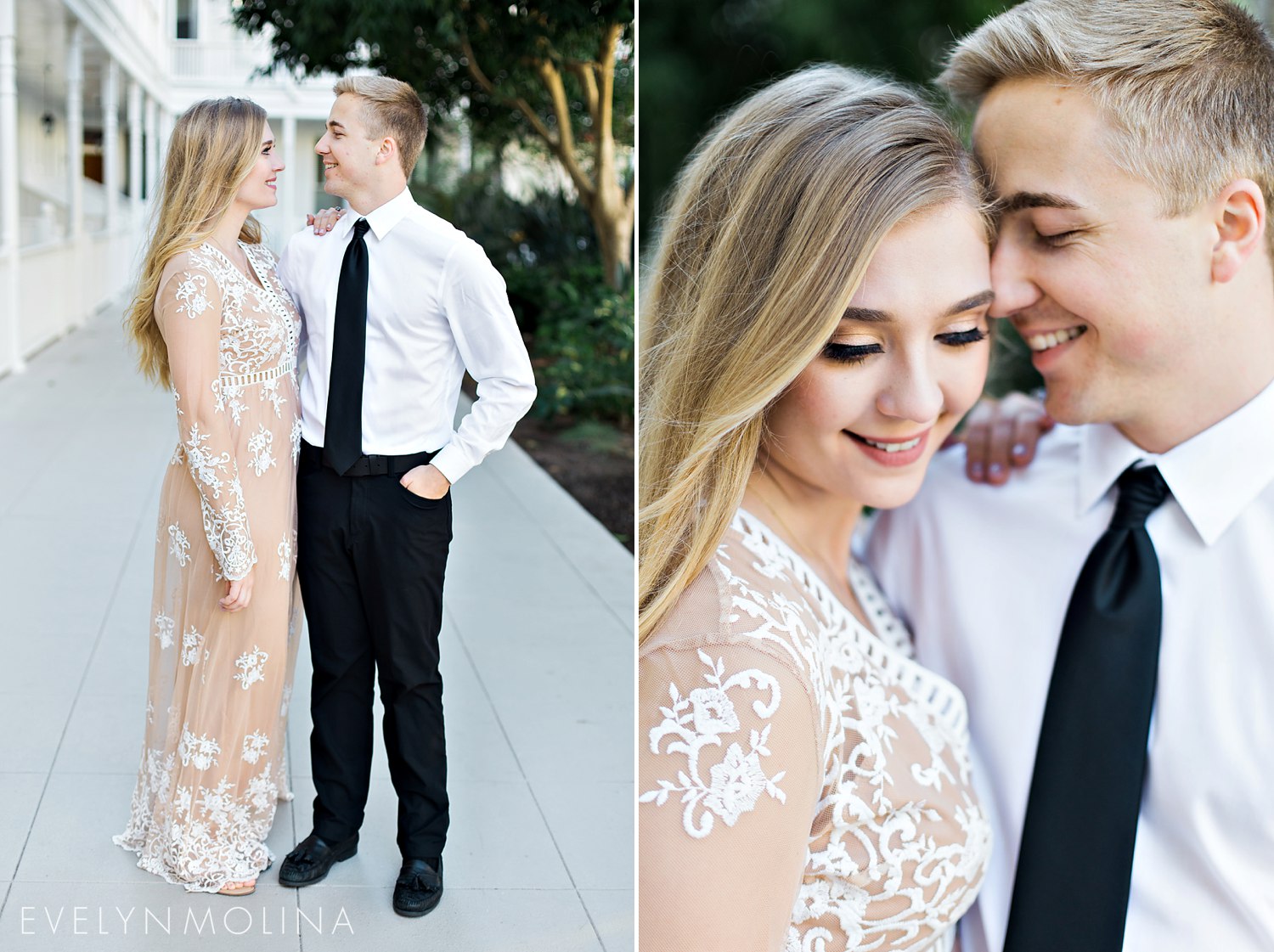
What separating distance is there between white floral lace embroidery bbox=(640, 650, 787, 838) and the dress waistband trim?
3.63 feet

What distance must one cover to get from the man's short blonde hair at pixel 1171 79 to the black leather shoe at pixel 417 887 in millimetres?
1743

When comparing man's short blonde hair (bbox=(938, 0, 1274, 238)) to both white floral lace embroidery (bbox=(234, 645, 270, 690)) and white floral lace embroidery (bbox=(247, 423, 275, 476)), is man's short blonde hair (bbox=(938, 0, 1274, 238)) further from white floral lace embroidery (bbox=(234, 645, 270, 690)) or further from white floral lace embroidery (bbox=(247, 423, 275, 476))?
white floral lace embroidery (bbox=(234, 645, 270, 690))

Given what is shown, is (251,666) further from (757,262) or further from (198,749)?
(757,262)

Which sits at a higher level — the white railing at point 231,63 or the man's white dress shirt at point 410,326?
the white railing at point 231,63

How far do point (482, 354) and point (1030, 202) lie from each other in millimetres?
979

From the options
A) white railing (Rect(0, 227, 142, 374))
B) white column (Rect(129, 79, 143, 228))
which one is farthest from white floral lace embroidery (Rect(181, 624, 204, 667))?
white column (Rect(129, 79, 143, 228))

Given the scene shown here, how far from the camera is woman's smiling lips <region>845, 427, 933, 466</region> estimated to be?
1532mm

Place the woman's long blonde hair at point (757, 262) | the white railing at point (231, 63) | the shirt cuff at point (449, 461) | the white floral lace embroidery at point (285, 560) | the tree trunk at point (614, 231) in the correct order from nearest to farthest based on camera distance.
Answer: the woman's long blonde hair at point (757, 262)
the shirt cuff at point (449, 461)
the white floral lace embroidery at point (285, 560)
the white railing at point (231, 63)
the tree trunk at point (614, 231)

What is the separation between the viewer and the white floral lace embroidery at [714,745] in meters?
1.25

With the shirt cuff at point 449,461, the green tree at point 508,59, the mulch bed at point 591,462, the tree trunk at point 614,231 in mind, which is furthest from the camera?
the tree trunk at point 614,231

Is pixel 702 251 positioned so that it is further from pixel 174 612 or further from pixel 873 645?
pixel 174 612

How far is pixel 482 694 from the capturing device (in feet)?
9.60

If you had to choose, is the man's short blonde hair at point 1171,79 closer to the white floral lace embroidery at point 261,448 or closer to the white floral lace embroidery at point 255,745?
the white floral lace embroidery at point 261,448

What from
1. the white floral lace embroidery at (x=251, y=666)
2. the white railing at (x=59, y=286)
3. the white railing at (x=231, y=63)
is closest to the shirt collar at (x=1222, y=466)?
the white floral lace embroidery at (x=251, y=666)
